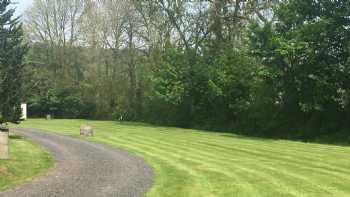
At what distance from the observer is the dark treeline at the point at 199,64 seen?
38.3 metres

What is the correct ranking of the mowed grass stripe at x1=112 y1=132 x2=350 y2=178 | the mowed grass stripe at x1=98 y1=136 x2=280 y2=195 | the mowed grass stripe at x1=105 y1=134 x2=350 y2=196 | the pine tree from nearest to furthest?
1. the mowed grass stripe at x1=105 y1=134 x2=350 y2=196
2. the mowed grass stripe at x1=98 y1=136 x2=280 y2=195
3. the mowed grass stripe at x1=112 y1=132 x2=350 y2=178
4. the pine tree

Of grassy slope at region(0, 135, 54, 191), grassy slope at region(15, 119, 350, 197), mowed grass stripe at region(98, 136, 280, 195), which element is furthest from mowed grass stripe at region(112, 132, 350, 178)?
grassy slope at region(0, 135, 54, 191)

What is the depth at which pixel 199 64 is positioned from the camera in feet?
181

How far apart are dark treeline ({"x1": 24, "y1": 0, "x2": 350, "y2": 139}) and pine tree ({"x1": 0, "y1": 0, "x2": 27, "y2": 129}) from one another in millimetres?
1975

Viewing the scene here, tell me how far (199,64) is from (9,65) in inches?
1048

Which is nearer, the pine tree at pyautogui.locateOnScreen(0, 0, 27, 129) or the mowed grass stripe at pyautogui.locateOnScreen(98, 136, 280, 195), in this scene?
the mowed grass stripe at pyautogui.locateOnScreen(98, 136, 280, 195)

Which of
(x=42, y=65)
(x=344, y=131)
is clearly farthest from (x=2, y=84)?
(x=42, y=65)

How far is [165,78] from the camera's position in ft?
187

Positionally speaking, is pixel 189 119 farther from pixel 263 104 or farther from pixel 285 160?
pixel 285 160

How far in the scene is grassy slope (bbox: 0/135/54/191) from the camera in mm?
16594

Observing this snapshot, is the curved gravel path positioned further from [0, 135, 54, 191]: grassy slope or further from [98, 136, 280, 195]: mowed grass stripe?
[98, 136, 280, 195]: mowed grass stripe

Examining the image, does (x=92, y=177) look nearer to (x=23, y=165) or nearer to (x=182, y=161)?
(x=23, y=165)

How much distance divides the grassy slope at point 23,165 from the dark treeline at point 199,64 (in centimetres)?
941

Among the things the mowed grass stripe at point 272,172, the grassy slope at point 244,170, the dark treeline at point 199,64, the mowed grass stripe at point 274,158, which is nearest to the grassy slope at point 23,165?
the grassy slope at point 244,170
